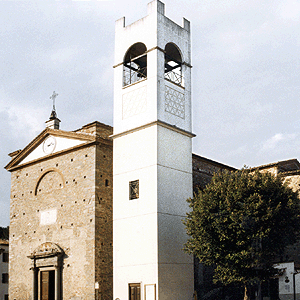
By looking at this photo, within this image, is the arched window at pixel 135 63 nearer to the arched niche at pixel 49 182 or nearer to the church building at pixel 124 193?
the church building at pixel 124 193

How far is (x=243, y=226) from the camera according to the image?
17891mm

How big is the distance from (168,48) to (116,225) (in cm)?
900

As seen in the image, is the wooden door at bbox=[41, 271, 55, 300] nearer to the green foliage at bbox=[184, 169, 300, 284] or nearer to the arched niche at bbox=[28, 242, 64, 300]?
the arched niche at bbox=[28, 242, 64, 300]

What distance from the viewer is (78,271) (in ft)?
70.7

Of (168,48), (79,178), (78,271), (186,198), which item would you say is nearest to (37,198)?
(79,178)

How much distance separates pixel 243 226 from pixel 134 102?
24.4 ft

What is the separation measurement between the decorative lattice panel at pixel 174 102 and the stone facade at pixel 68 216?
384 centimetres

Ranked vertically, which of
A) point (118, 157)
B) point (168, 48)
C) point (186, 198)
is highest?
point (168, 48)

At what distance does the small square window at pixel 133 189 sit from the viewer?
20.1m

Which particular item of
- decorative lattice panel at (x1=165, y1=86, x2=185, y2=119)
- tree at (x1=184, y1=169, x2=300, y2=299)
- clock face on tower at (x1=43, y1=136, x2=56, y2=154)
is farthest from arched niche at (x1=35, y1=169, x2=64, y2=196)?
tree at (x1=184, y1=169, x2=300, y2=299)

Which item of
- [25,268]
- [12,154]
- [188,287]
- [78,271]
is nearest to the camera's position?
[188,287]

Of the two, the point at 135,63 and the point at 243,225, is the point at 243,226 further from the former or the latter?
the point at 135,63

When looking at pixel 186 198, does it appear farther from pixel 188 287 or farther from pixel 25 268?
pixel 25 268

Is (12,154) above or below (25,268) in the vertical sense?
above
